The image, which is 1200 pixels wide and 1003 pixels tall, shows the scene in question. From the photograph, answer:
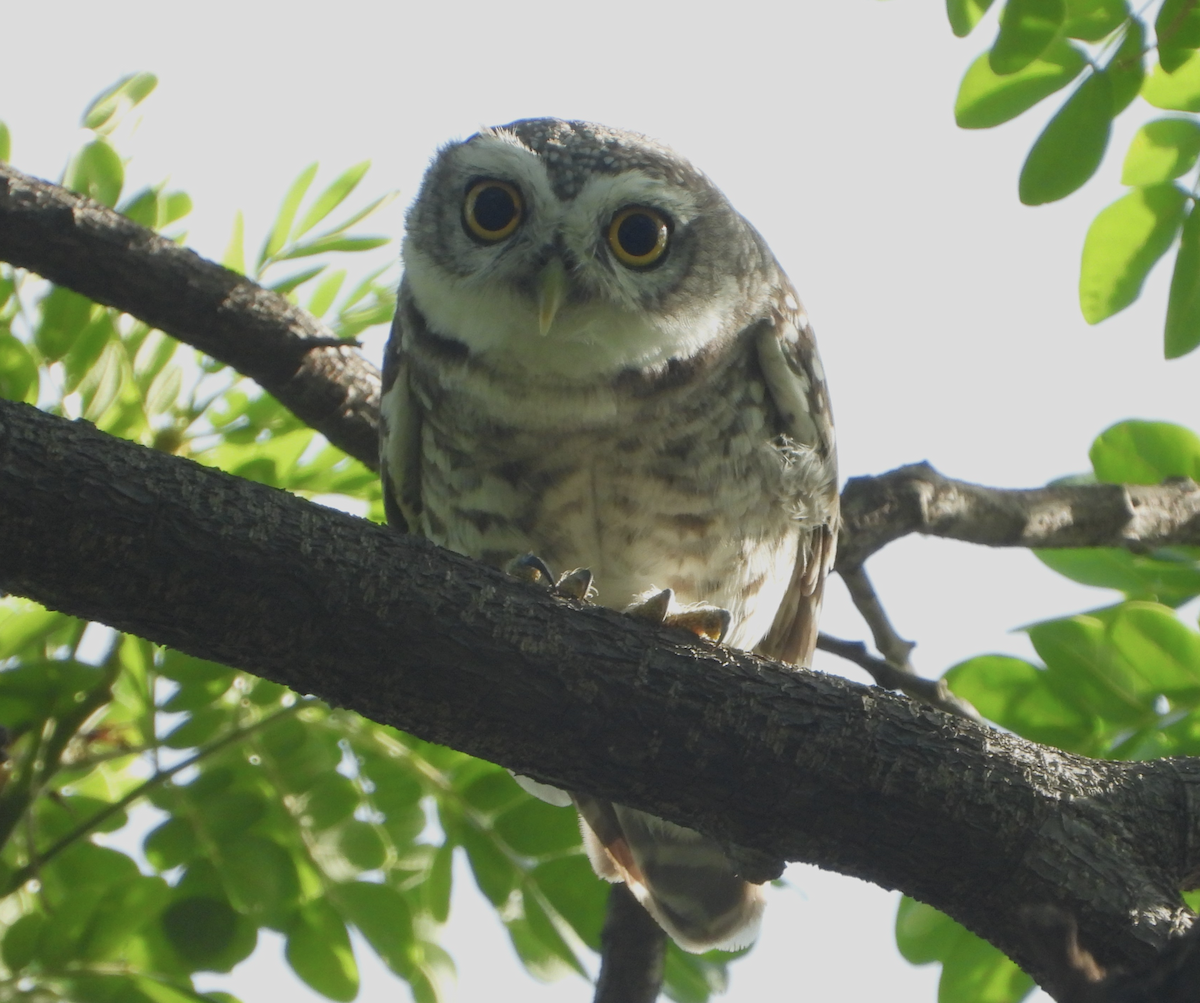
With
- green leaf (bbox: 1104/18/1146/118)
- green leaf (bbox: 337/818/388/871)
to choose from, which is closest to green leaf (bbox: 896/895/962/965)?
green leaf (bbox: 337/818/388/871)

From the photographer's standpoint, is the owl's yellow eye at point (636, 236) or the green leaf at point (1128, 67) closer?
the green leaf at point (1128, 67)

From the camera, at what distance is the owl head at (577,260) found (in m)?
2.73

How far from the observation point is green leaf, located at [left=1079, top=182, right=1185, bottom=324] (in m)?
2.45

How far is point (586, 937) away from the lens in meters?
2.63

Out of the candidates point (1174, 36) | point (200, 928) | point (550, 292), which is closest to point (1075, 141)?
point (1174, 36)

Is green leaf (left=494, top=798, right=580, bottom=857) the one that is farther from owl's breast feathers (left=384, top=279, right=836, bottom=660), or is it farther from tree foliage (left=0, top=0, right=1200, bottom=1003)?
Result: owl's breast feathers (left=384, top=279, right=836, bottom=660)

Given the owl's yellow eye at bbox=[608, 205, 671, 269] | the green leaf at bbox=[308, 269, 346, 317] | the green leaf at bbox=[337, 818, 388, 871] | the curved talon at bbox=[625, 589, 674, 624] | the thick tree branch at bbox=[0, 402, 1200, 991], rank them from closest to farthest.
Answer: the thick tree branch at bbox=[0, 402, 1200, 991] < the curved talon at bbox=[625, 589, 674, 624] < the green leaf at bbox=[337, 818, 388, 871] < the owl's yellow eye at bbox=[608, 205, 671, 269] < the green leaf at bbox=[308, 269, 346, 317]

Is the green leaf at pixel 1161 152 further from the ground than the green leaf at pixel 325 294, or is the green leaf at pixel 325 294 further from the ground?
the green leaf at pixel 1161 152

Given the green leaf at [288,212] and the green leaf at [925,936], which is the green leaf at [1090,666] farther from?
the green leaf at [288,212]

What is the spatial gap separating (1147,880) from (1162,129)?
1.51 m

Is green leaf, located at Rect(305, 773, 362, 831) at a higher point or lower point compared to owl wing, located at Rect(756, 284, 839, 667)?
lower

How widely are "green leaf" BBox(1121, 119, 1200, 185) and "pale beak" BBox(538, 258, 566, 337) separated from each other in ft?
3.85

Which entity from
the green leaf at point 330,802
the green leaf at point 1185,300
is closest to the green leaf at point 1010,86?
the green leaf at point 1185,300

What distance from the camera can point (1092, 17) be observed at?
231cm
